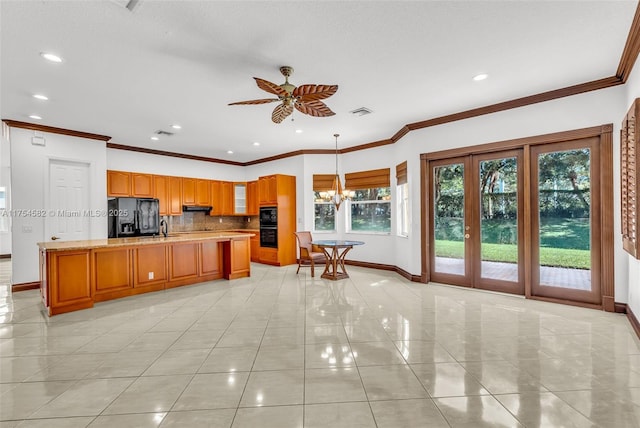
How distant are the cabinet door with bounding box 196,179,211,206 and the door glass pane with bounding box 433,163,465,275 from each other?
5568 mm

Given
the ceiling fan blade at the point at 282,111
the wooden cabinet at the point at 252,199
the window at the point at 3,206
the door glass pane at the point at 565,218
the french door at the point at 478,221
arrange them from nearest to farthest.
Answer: the ceiling fan blade at the point at 282,111 < the door glass pane at the point at 565,218 < the french door at the point at 478,221 < the wooden cabinet at the point at 252,199 < the window at the point at 3,206

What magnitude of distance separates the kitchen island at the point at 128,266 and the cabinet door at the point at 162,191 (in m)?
2.24

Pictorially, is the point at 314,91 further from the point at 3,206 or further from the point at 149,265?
the point at 3,206

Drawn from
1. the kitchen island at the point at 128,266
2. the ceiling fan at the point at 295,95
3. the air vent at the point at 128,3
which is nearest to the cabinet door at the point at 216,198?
the kitchen island at the point at 128,266

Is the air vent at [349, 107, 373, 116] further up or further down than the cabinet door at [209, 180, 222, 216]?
further up

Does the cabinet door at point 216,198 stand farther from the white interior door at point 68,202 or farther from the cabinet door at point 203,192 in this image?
the white interior door at point 68,202

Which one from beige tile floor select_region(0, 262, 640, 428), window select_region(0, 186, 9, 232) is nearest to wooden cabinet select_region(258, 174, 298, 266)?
beige tile floor select_region(0, 262, 640, 428)

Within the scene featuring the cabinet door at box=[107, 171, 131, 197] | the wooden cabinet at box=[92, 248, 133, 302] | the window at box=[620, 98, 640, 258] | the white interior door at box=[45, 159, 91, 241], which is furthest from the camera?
the cabinet door at box=[107, 171, 131, 197]

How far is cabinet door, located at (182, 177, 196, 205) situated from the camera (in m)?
7.48

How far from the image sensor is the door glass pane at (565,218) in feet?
12.8

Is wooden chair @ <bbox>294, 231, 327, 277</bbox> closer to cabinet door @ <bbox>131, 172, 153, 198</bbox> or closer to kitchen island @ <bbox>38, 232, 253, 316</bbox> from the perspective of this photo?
kitchen island @ <bbox>38, 232, 253, 316</bbox>

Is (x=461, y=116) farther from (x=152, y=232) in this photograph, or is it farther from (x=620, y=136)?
(x=152, y=232)

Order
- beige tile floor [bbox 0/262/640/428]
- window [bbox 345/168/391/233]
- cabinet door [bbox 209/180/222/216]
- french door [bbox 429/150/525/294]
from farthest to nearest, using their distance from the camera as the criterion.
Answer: cabinet door [bbox 209/180/222/216], window [bbox 345/168/391/233], french door [bbox 429/150/525/294], beige tile floor [bbox 0/262/640/428]

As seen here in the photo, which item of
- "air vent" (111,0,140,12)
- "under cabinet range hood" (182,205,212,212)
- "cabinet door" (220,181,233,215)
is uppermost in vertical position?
"air vent" (111,0,140,12)
